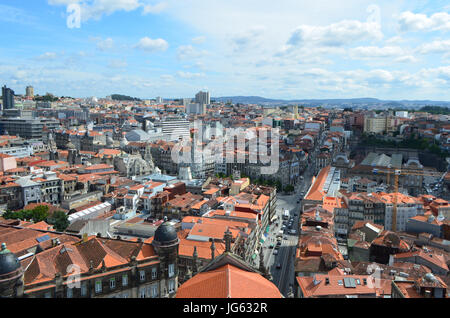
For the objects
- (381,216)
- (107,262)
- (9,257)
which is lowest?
(381,216)

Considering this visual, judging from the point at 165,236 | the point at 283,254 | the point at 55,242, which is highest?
the point at 165,236

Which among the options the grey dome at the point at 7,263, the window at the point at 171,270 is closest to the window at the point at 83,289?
the grey dome at the point at 7,263

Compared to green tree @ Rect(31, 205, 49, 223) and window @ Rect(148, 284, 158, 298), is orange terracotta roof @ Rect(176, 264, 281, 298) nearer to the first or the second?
window @ Rect(148, 284, 158, 298)

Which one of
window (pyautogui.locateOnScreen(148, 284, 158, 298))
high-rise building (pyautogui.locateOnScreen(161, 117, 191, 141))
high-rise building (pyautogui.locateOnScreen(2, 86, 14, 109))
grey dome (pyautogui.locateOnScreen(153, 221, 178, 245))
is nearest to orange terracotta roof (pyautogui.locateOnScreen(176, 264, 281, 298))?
grey dome (pyautogui.locateOnScreen(153, 221, 178, 245))

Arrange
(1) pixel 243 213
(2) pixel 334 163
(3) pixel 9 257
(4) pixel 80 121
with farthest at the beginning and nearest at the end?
(4) pixel 80 121
(2) pixel 334 163
(1) pixel 243 213
(3) pixel 9 257

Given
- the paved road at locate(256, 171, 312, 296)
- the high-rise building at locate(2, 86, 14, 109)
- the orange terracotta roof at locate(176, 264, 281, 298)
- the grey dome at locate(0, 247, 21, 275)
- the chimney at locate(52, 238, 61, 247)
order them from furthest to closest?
1. the high-rise building at locate(2, 86, 14, 109)
2. the paved road at locate(256, 171, 312, 296)
3. the chimney at locate(52, 238, 61, 247)
4. the grey dome at locate(0, 247, 21, 275)
5. the orange terracotta roof at locate(176, 264, 281, 298)

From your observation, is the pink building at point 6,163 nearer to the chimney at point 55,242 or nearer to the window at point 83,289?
the chimney at point 55,242

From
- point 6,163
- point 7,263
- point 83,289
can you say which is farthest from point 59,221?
point 6,163

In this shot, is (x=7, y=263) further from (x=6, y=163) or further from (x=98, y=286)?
(x=6, y=163)
